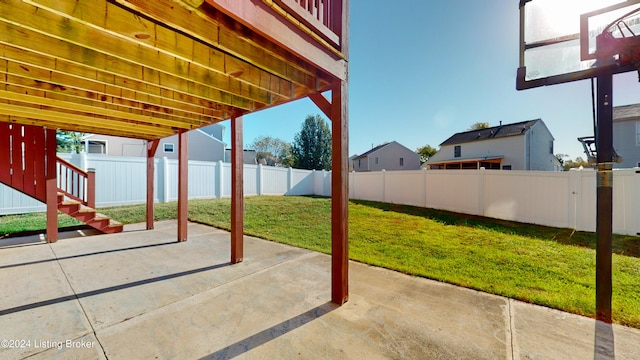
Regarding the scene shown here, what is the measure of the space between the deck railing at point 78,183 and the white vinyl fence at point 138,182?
155cm

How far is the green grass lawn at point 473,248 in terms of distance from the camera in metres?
2.90

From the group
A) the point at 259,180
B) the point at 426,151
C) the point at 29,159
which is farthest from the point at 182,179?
the point at 426,151

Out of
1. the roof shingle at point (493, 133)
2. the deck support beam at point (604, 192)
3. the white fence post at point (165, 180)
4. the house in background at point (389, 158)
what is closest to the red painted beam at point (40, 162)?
the white fence post at point (165, 180)

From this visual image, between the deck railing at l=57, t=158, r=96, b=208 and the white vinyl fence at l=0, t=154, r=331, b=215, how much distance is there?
5.10ft

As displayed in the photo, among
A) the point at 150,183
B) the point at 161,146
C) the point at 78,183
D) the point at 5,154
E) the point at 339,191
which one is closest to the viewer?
the point at 339,191

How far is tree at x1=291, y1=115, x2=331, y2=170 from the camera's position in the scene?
24.5 metres

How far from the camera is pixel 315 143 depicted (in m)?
24.6

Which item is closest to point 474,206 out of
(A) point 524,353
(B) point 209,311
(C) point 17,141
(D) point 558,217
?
(D) point 558,217

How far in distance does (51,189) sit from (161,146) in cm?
1104

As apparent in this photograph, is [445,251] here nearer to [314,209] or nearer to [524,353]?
[524,353]

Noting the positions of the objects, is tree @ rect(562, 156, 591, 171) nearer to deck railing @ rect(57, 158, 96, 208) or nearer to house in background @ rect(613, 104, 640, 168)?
house in background @ rect(613, 104, 640, 168)

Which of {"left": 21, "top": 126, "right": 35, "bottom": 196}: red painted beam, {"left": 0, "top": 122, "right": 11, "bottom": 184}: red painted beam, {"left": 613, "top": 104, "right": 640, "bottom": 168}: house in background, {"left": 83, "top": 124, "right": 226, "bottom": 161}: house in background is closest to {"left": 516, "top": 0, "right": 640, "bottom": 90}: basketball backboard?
{"left": 21, "top": 126, "right": 35, "bottom": 196}: red painted beam

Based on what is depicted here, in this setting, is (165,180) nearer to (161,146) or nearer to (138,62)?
(161,146)

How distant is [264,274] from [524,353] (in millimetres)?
2751
